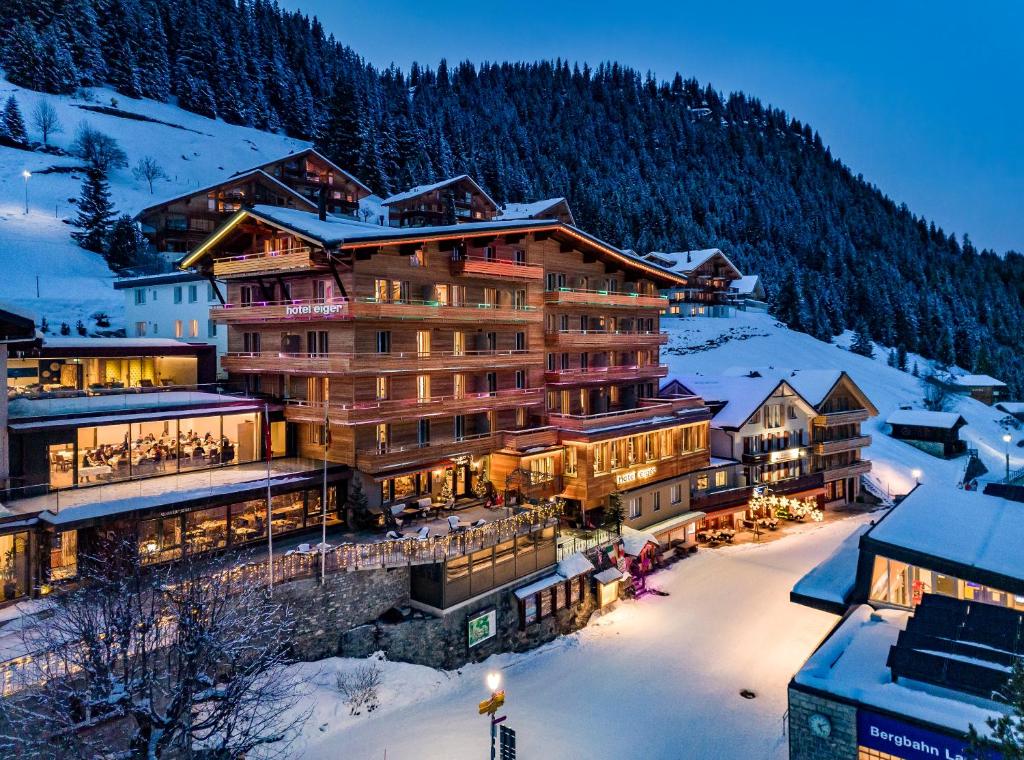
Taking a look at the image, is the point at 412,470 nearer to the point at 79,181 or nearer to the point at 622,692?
the point at 622,692

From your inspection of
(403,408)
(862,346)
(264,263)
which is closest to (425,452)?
(403,408)

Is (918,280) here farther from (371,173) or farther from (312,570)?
(312,570)

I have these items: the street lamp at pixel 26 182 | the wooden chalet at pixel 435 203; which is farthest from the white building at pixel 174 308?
the wooden chalet at pixel 435 203

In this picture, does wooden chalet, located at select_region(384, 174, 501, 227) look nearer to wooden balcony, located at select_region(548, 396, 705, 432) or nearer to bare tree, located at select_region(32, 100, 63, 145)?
bare tree, located at select_region(32, 100, 63, 145)

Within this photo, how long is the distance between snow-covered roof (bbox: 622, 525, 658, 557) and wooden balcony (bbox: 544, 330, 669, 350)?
12312mm

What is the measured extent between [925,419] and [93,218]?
91.8m

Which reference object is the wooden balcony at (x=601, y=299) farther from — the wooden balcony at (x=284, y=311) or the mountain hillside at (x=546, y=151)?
the mountain hillside at (x=546, y=151)

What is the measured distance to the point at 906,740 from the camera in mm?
Answer: 14461

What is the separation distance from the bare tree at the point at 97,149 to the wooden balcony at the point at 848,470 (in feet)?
304

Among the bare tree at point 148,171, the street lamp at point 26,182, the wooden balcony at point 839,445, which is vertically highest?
the bare tree at point 148,171

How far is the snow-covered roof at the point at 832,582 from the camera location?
20.4 meters

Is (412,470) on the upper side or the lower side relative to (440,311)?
lower

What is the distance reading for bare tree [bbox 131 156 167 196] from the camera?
87500 mm

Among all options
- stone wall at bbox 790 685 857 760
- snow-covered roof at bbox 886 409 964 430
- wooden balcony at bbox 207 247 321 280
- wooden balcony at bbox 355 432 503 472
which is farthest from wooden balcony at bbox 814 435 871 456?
wooden balcony at bbox 207 247 321 280
